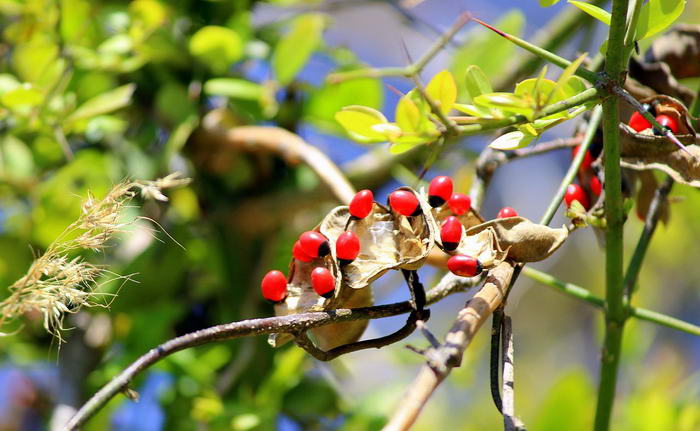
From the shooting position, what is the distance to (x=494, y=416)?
1295 mm

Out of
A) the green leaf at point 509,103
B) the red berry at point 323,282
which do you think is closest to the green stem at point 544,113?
the green leaf at point 509,103

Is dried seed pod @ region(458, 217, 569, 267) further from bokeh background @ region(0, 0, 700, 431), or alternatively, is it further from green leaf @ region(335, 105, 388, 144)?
bokeh background @ region(0, 0, 700, 431)

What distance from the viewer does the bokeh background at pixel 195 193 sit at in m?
0.94

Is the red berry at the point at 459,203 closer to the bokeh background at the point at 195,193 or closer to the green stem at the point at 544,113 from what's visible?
the green stem at the point at 544,113

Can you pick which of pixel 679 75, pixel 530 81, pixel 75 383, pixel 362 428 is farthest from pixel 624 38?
pixel 75 383

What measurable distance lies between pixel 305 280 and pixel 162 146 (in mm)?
607

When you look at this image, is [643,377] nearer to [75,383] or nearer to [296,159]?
[296,159]

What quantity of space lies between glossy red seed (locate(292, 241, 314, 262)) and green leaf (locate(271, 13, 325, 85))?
0.52m

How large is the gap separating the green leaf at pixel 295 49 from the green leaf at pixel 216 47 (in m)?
0.05

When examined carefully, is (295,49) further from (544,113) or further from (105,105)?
(544,113)

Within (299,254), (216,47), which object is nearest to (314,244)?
(299,254)

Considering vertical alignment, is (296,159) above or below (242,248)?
above

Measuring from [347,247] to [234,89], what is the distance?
58 centimetres

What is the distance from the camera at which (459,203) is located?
→ 1.65ft
